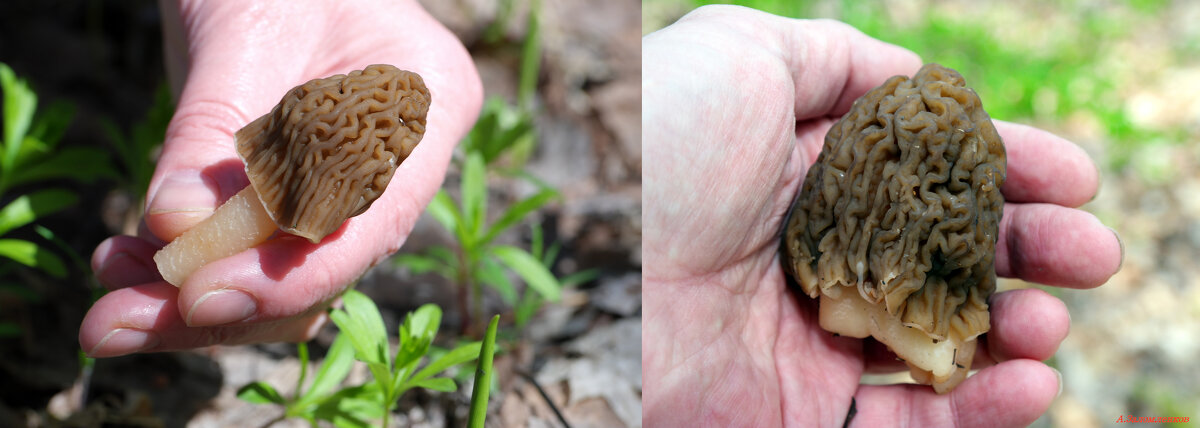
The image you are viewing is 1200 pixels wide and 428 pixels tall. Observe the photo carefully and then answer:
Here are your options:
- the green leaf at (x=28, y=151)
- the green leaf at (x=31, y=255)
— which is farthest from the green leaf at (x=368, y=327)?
the green leaf at (x=28, y=151)

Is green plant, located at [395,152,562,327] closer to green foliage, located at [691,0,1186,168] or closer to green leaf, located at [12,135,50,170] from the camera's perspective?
green leaf, located at [12,135,50,170]

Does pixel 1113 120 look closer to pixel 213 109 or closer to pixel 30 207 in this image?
pixel 213 109

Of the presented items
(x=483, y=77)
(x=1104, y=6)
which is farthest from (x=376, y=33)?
(x=1104, y=6)

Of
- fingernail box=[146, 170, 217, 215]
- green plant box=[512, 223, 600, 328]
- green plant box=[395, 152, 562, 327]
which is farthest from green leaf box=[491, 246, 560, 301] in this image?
fingernail box=[146, 170, 217, 215]

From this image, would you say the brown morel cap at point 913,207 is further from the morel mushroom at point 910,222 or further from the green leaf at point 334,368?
the green leaf at point 334,368

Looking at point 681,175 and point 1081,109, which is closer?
point 681,175

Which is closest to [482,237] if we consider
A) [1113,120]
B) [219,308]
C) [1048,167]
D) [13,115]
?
[219,308]

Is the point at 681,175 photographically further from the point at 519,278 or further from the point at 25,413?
the point at 25,413
